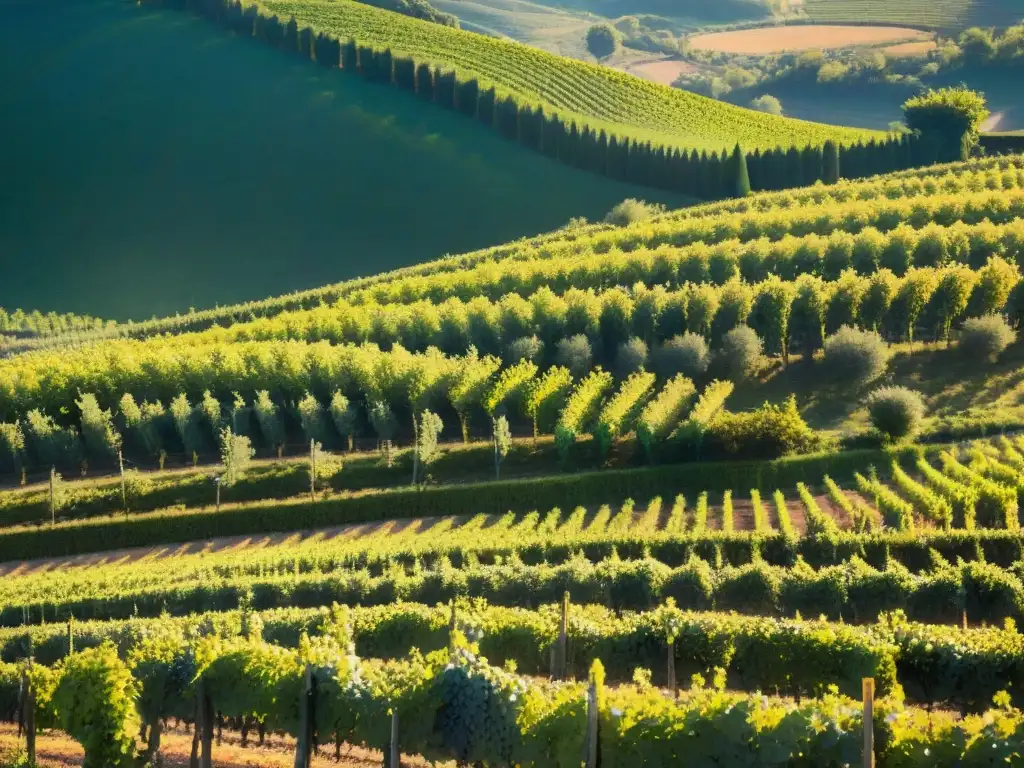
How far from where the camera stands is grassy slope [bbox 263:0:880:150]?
141500mm

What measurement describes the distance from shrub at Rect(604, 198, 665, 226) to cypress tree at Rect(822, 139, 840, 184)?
15307mm

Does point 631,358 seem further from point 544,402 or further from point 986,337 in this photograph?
point 986,337

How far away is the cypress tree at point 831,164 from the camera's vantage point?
400ft

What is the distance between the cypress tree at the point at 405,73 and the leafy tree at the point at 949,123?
5427 cm

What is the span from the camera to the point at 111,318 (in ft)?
382

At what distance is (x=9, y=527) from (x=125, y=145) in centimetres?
8400

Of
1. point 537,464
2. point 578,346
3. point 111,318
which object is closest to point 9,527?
point 537,464

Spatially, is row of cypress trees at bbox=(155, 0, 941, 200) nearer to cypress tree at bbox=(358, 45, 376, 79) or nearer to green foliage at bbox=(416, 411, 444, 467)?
cypress tree at bbox=(358, 45, 376, 79)

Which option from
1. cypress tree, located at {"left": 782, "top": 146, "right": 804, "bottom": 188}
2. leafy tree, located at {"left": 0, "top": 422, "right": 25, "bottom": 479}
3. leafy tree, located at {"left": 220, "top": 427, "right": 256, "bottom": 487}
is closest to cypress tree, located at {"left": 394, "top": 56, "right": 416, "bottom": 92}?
cypress tree, located at {"left": 782, "top": 146, "right": 804, "bottom": 188}

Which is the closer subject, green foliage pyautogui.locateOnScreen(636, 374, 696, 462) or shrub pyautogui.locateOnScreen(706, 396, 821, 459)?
shrub pyautogui.locateOnScreen(706, 396, 821, 459)

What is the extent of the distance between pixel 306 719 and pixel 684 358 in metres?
46.7

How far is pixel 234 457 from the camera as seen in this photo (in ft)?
210

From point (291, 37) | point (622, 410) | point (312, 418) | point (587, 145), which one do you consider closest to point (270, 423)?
point (312, 418)

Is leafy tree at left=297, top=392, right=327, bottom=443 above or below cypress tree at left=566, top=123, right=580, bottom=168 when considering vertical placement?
below
